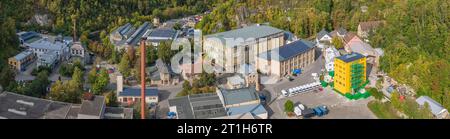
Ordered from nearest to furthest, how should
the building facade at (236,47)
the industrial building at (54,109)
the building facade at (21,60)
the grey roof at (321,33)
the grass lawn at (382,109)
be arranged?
the industrial building at (54,109) < the grass lawn at (382,109) < the building facade at (21,60) < the building facade at (236,47) < the grey roof at (321,33)

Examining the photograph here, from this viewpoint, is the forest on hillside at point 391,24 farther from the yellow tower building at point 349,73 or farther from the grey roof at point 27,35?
the grey roof at point 27,35

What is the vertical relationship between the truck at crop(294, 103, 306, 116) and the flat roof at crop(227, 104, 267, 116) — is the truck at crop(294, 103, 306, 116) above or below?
below

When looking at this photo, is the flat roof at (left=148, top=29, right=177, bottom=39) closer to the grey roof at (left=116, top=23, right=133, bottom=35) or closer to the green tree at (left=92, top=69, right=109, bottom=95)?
the grey roof at (left=116, top=23, right=133, bottom=35)

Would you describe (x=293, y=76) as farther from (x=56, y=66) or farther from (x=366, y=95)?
(x=56, y=66)

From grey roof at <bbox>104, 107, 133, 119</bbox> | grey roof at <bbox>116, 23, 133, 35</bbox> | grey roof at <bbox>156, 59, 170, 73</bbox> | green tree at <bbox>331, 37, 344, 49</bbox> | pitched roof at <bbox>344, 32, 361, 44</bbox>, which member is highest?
grey roof at <bbox>116, 23, 133, 35</bbox>

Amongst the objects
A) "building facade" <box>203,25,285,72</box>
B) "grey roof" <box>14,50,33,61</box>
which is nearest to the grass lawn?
"building facade" <box>203,25,285,72</box>

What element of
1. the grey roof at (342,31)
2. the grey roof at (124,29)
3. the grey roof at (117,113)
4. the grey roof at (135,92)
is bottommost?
the grey roof at (117,113)

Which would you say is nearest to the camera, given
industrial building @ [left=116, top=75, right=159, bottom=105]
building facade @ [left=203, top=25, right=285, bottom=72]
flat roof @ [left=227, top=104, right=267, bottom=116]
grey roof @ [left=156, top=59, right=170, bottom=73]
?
flat roof @ [left=227, top=104, right=267, bottom=116]

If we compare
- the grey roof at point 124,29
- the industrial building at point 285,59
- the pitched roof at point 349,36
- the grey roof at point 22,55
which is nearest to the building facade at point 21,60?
the grey roof at point 22,55
